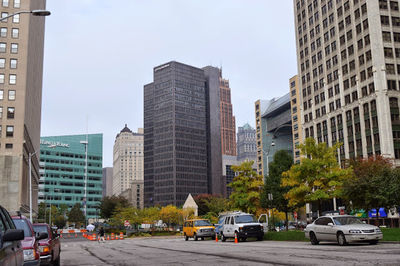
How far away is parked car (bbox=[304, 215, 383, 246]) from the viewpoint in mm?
20797

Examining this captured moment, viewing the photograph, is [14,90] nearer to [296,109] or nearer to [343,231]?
[343,231]

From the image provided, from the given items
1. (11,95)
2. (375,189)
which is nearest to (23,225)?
(375,189)

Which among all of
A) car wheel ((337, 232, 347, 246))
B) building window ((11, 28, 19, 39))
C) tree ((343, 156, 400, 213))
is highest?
building window ((11, 28, 19, 39))

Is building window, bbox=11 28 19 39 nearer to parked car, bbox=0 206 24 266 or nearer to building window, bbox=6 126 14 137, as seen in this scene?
building window, bbox=6 126 14 137

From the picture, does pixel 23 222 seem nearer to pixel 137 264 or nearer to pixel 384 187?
pixel 137 264

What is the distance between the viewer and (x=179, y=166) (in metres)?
191

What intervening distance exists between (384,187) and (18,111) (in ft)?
190

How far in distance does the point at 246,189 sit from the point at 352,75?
139 ft

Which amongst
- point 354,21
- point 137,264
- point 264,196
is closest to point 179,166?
point 354,21

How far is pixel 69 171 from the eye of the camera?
18512cm

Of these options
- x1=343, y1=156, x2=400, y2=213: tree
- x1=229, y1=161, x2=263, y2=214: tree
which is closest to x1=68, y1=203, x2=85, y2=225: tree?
x1=229, y1=161, x2=263, y2=214: tree

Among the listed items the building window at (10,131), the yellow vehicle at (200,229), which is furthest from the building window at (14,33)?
the yellow vehicle at (200,229)

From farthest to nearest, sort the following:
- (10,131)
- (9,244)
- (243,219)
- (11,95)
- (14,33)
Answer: (14,33)
(11,95)
(10,131)
(243,219)
(9,244)

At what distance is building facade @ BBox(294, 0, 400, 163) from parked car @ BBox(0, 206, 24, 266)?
63999mm
